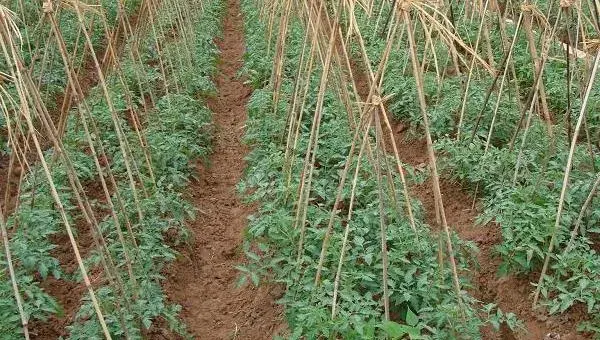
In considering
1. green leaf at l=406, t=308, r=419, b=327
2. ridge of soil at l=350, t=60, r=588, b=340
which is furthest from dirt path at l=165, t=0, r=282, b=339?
ridge of soil at l=350, t=60, r=588, b=340

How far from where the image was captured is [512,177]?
4.07 meters

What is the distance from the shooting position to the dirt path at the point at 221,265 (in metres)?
3.48

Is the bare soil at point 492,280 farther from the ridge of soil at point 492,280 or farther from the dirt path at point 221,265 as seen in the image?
the dirt path at point 221,265

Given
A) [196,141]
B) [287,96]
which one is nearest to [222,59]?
[287,96]

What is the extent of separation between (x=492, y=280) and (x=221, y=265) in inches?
66.6

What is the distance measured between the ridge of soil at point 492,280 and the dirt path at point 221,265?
1.19 metres

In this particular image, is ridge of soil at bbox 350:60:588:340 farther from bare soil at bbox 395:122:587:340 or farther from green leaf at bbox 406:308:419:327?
green leaf at bbox 406:308:419:327

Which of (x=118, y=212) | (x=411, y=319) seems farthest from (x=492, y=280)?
(x=118, y=212)

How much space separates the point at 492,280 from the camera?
361 centimetres

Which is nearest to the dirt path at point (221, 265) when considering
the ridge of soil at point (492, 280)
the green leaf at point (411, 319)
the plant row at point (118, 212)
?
the plant row at point (118, 212)

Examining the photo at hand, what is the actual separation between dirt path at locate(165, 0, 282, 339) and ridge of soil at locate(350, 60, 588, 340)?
1.19 m

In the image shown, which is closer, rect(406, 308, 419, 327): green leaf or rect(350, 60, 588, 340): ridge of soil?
rect(406, 308, 419, 327): green leaf

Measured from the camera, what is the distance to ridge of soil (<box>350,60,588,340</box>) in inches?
127

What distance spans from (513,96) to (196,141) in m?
2.62
